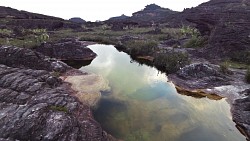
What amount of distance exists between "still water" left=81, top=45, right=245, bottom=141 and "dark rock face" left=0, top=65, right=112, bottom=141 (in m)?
2.44

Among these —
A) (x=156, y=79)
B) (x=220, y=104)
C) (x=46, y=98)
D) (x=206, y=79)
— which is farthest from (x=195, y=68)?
(x=46, y=98)

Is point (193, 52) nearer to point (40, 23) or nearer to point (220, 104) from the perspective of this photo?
point (220, 104)

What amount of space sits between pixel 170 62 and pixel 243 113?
71.6 ft

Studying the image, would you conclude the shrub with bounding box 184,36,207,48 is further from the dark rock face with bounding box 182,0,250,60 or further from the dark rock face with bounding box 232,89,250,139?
the dark rock face with bounding box 232,89,250,139

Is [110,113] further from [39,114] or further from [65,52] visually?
[65,52]

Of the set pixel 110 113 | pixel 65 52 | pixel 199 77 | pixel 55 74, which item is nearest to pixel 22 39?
pixel 65 52

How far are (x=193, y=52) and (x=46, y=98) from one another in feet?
139

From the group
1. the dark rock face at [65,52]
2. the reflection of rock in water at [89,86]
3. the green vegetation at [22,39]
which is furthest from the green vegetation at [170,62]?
the green vegetation at [22,39]

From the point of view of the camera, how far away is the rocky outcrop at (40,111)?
18.6 m

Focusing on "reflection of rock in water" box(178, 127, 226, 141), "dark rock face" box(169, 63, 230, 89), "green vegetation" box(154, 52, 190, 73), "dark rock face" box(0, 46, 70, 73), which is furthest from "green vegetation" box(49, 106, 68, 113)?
"green vegetation" box(154, 52, 190, 73)

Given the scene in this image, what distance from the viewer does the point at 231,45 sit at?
54156mm

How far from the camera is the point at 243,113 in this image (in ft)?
85.4

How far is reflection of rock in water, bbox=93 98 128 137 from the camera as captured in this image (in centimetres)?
2359

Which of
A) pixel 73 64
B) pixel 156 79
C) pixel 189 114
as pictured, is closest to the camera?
pixel 189 114
